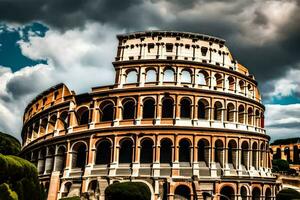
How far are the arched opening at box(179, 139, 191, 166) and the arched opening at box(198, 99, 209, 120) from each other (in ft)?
10.1

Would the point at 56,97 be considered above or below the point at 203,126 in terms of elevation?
above

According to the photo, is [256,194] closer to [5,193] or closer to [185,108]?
[185,108]

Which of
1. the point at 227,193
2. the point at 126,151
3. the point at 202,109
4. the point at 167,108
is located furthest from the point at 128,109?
the point at 227,193

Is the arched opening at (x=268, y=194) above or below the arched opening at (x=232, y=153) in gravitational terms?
below

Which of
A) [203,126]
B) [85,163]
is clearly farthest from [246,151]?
[85,163]

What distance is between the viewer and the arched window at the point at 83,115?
36031 mm

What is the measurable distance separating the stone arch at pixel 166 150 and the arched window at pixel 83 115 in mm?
8463

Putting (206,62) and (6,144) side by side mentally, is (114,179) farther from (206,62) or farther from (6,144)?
(6,144)

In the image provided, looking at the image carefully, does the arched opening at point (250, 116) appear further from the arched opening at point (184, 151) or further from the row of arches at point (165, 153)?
the arched opening at point (184, 151)

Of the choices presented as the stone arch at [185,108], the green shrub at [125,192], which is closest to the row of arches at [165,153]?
the stone arch at [185,108]

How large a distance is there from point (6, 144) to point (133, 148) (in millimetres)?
22391

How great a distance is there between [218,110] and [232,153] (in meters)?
4.23

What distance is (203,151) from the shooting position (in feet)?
108

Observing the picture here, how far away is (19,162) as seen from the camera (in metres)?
16.5
